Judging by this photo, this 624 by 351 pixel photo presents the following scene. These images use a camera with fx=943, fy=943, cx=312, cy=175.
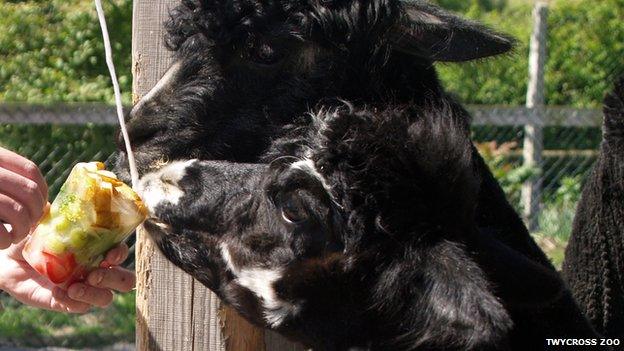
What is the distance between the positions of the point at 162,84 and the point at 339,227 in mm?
903

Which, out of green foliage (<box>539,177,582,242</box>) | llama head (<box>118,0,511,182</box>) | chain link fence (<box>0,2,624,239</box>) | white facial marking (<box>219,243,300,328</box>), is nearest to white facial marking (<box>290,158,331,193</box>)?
white facial marking (<box>219,243,300,328</box>)

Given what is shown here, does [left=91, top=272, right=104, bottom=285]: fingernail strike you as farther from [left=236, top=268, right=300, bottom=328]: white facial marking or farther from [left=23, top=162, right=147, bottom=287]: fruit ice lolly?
[left=236, top=268, right=300, bottom=328]: white facial marking

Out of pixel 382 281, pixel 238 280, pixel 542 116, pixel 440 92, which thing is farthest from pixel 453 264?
pixel 542 116

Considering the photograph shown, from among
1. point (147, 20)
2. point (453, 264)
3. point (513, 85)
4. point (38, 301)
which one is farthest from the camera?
point (513, 85)

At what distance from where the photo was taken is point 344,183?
249cm

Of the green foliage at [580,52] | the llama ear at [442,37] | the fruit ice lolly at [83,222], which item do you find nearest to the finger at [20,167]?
the fruit ice lolly at [83,222]

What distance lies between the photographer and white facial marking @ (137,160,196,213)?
268 centimetres

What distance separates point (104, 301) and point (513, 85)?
31.7 ft

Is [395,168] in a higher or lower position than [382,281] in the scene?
higher

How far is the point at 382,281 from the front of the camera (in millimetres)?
2445

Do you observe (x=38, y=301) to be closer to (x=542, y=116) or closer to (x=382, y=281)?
(x=382, y=281)

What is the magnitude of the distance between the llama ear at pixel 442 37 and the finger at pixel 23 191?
137cm

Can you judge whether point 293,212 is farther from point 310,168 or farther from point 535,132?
point 535,132

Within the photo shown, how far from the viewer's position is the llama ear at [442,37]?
Result: 323 centimetres
